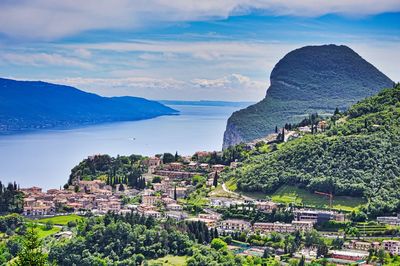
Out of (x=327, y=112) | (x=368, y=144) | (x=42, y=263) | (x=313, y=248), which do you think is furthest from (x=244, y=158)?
(x=42, y=263)

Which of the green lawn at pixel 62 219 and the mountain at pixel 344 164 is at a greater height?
the mountain at pixel 344 164

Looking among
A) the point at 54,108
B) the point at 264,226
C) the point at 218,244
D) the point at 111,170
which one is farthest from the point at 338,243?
the point at 54,108

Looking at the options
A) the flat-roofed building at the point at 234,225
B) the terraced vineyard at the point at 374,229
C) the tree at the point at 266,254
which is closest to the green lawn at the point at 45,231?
the flat-roofed building at the point at 234,225

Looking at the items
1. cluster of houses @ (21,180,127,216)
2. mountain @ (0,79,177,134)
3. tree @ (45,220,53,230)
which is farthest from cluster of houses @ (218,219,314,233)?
mountain @ (0,79,177,134)

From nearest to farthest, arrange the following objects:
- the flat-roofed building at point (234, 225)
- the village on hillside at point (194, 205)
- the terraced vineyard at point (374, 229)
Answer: the village on hillside at point (194, 205) < the terraced vineyard at point (374, 229) < the flat-roofed building at point (234, 225)

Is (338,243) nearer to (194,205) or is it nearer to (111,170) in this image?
(194,205)

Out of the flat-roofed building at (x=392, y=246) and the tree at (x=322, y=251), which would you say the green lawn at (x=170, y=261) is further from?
the flat-roofed building at (x=392, y=246)
